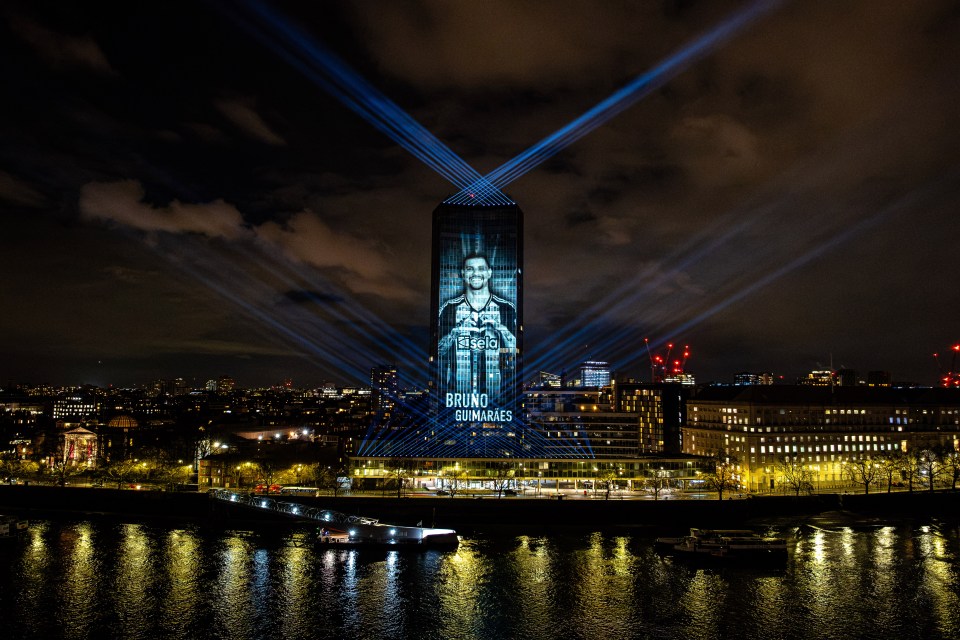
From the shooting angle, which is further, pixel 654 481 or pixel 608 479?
→ pixel 654 481

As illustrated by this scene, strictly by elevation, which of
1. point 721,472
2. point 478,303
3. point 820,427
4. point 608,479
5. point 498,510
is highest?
point 478,303

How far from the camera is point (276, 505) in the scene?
74.9 metres

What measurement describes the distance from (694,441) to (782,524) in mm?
47925

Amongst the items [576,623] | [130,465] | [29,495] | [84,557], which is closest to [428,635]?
[576,623]

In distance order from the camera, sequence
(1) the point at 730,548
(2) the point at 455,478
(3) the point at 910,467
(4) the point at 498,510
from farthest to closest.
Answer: (3) the point at 910,467, (2) the point at 455,478, (4) the point at 498,510, (1) the point at 730,548

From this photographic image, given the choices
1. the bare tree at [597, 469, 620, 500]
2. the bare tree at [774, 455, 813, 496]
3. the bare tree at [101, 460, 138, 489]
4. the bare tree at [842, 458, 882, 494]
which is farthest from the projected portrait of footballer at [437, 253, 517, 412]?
the bare tree at [842, 458, 882, 494]

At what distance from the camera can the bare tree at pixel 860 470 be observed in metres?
99.1

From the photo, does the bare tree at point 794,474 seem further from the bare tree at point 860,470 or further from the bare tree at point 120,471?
the bare tree at point 120,471

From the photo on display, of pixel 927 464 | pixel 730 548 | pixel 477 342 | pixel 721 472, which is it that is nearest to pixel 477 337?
pixel 477 342

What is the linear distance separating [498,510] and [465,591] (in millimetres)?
28545

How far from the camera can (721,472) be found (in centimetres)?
9738

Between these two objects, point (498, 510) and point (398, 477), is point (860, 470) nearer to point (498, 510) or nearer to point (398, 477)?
point (498, 510)

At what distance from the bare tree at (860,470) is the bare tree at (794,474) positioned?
6.33 metres

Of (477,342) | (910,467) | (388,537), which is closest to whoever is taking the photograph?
(388,537)
